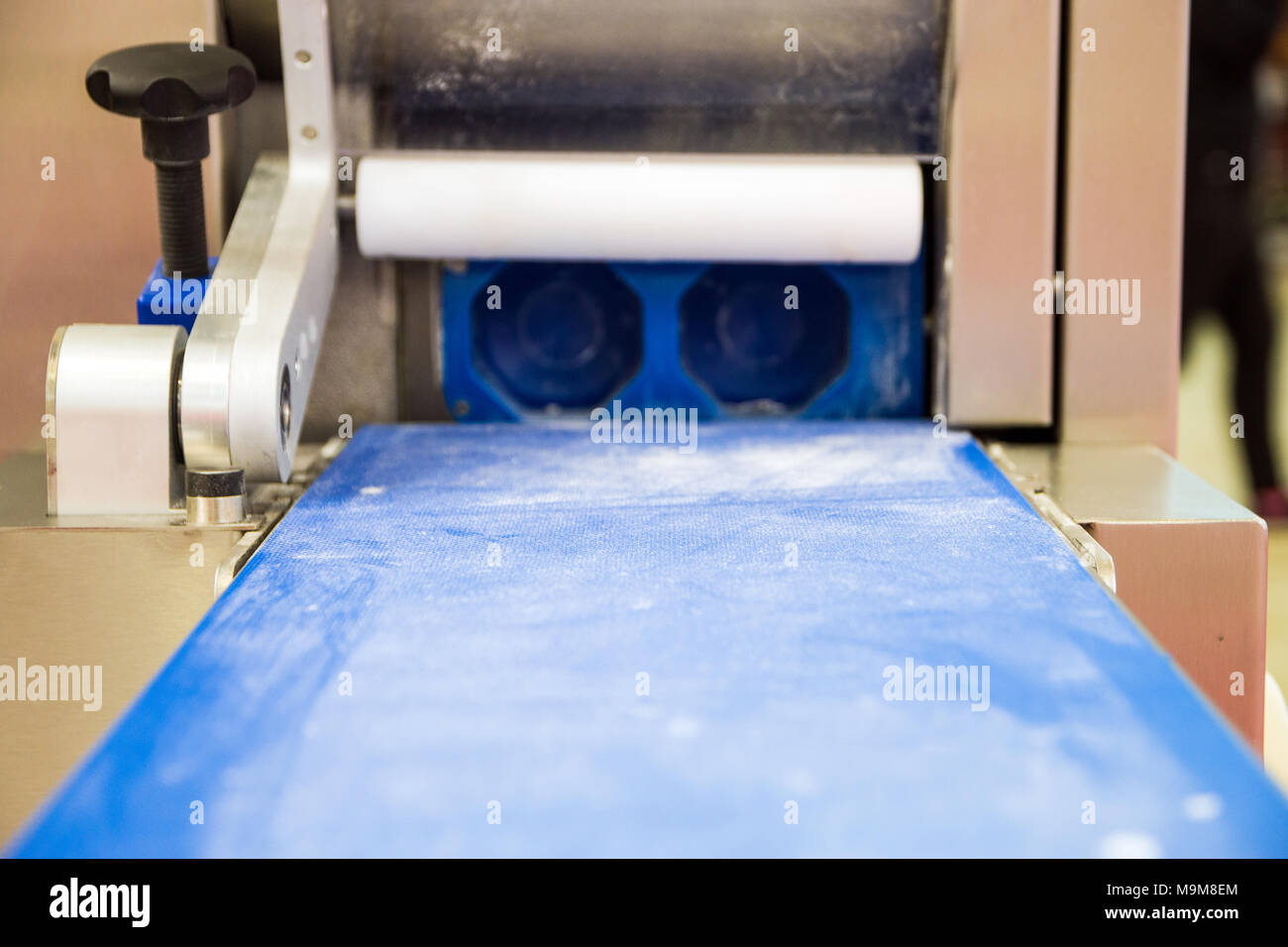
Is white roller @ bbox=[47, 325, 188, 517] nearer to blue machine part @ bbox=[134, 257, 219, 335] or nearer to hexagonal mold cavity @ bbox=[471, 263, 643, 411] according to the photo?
blue machine part @ bbox=[134, 257, 219, 335]

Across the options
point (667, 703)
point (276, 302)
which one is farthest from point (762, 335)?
point (667, 703)

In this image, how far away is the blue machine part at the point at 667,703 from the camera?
21.8 inches

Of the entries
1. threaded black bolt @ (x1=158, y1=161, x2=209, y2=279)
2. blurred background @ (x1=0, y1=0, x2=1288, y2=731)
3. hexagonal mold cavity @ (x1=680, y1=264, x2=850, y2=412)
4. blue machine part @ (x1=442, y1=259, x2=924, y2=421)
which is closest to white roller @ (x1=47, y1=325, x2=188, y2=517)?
threaded black bolt @ (x1=158, y1=161, x2=209, y2=279)

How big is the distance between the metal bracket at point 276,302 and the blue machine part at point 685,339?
219mm

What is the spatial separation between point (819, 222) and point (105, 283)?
2.48 feet

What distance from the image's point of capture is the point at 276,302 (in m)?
1.11

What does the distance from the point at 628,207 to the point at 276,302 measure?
1.29 feet

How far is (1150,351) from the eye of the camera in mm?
1332

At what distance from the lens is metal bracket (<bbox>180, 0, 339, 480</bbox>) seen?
3.34ft

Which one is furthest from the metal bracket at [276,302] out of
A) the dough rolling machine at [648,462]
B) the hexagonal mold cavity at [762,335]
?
the hexagonal mold cavity at [762,335]

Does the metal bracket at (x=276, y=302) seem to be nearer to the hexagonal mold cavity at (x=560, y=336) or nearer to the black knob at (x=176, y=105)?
the black knob at (x=176, y=105)

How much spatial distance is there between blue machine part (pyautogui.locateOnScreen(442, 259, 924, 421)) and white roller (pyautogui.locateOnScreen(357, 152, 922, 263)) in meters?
0.11
